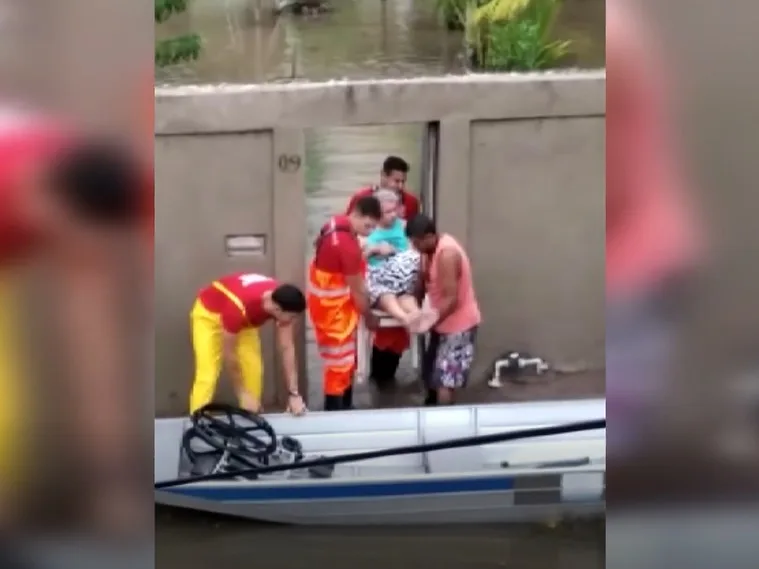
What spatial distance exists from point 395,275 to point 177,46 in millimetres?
745

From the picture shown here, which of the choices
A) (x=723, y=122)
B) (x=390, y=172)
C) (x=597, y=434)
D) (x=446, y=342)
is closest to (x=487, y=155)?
(x=390, y=172)

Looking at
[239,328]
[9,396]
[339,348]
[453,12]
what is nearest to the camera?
[9,396]

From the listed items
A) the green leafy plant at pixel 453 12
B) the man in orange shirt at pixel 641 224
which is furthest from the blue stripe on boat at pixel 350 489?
the man in orange shirt at pixel 641 224

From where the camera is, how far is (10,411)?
539 millimetres

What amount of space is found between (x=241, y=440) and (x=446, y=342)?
2.08ft

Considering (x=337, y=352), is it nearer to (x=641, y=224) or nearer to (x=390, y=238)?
(x=390, y=238)

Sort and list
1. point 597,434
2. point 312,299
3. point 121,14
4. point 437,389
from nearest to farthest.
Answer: point 121,14
point 597,434
point 312,299
point 437,389

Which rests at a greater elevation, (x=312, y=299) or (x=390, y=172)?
(x=390, y=172)

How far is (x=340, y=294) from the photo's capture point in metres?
2.60

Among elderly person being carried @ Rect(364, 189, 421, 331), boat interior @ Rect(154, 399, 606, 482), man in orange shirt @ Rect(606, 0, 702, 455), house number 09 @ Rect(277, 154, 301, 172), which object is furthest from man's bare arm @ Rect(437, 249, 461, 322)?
man in orange shirt @ Rect(606, 0, 702, 455)

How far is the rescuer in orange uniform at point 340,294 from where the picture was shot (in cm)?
256

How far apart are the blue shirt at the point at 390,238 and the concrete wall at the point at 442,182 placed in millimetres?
179

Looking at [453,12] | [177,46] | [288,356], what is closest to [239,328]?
[288,356]

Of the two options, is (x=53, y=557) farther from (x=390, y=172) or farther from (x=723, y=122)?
(x=390, y=172)
